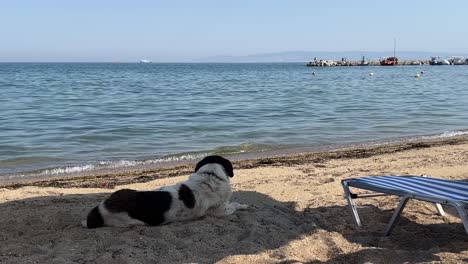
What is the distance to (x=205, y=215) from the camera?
532 cm

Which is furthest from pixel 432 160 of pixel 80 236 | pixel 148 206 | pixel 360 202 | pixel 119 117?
pixel 119 117

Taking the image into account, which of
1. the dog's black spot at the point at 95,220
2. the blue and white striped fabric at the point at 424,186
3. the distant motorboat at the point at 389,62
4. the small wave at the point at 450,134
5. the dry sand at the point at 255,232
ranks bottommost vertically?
the distant motorboat at the point at 389,62

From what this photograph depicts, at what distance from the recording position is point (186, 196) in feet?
16.9

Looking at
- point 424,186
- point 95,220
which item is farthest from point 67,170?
point 424,186

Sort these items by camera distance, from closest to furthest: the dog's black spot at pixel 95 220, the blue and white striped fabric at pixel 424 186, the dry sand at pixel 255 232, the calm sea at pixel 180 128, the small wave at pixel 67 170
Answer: the dry sand at pixel 255 232, the blue and white striped fabric at pixel 424 186, the dog's black spot at pixel 95 220, the small wave at pixel 67 170, the calm sea at pixel 180 128

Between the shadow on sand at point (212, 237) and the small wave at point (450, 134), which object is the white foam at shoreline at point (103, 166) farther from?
the small wave at point (450, 134)

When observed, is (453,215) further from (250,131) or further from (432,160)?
(250,131)

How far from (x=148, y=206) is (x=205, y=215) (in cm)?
65

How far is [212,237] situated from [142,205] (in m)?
0.74

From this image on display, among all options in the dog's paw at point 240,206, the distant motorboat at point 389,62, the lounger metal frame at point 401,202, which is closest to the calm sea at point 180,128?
the dog's paw at point 240,206

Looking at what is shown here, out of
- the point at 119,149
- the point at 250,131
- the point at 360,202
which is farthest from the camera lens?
the point at 250,131

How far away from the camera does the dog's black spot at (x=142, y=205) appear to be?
4.93m

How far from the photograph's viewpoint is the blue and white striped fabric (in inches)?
178

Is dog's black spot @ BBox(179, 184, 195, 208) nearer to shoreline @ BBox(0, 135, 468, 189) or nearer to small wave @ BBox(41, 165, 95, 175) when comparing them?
shoreline @ BBox(0, 135, 468, 189)
